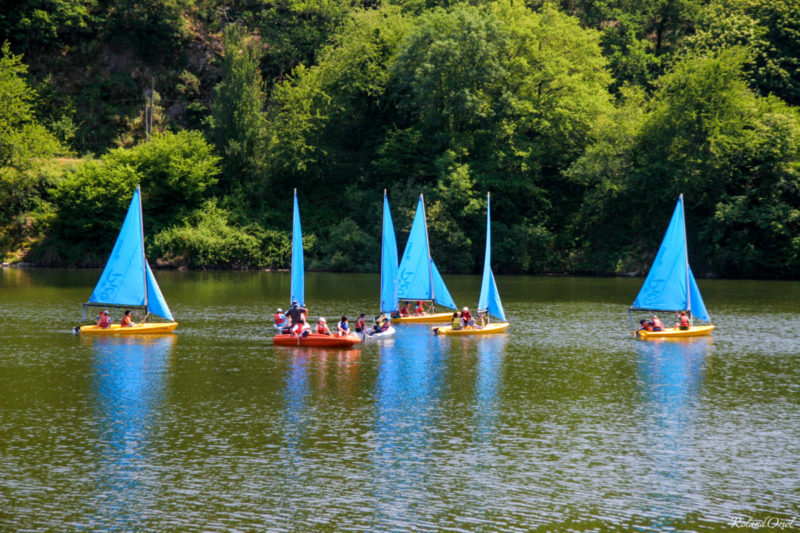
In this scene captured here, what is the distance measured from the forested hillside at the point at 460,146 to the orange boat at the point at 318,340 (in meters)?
48.7

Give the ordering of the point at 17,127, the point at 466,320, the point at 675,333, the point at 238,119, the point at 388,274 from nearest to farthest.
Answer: the point at 675,333 → the point at 466,320 → the point at 388,274 → the point at 238,119 → the point at 17,127

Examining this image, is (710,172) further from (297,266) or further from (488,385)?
(488,385)

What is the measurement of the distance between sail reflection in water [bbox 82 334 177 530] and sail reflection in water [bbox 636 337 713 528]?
42.4ft

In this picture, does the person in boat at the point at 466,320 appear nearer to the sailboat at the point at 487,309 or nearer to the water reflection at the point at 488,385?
the sailboat at the point at 487,309

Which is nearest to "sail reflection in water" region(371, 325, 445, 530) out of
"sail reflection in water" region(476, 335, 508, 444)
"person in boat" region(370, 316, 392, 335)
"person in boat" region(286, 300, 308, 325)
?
"sail reflection in water" region(476, 335, 508, 444)

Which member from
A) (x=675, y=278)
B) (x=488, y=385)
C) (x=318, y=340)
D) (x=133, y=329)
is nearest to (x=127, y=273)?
(x=133, y=329)

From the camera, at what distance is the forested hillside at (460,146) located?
9462cm

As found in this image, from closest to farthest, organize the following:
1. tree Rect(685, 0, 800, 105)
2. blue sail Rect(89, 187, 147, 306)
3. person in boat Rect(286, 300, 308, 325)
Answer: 1. person in boat Rect(286, 300, 308, 325)
2. blue sail Rect(89, 187, 147, 306)
3. tree Rect(685, 0, 800, 105)

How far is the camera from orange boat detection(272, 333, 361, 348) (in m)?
49.5

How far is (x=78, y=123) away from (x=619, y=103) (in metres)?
62.7

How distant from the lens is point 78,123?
118000 mm

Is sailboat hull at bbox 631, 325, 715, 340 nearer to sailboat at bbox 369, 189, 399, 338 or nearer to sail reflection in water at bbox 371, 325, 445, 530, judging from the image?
sail reflection in water at bbox 371, 325, 445, 530

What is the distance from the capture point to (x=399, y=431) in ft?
107

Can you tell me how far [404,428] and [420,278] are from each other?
30.2 metres
